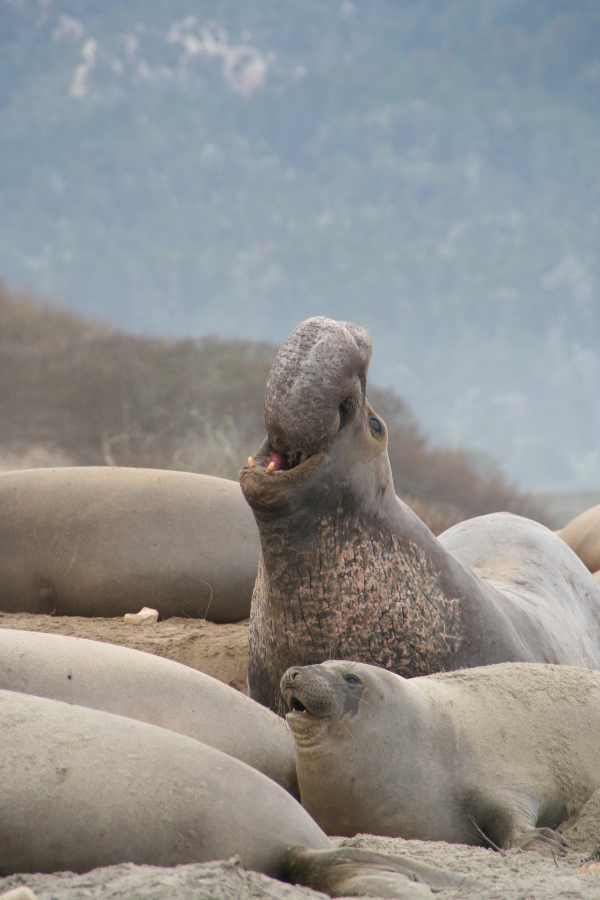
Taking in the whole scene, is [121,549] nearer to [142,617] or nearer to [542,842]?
[142,617]

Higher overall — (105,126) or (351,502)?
(105,126)

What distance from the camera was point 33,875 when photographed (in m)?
1.77

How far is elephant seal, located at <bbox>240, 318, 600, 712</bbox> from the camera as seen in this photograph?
294cm

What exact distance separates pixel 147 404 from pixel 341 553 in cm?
1356

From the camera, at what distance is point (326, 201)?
302 ft

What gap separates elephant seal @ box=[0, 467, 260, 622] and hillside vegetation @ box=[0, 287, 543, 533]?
7.26 metres

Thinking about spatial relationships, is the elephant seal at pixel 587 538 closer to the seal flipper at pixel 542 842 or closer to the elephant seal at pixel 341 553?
the elephant seal at pixel 341 553

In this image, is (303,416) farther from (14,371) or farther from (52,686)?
(14,371)

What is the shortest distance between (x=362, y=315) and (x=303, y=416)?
86.5 metres

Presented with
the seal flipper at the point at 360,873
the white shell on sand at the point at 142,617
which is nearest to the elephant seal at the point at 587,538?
the white shell on sand at the point at 142,617

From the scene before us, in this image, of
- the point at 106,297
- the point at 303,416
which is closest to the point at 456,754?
the point at 303,416

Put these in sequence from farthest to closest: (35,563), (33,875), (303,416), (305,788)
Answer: (35,563) < (303,416) < (305,788) < (33,875)

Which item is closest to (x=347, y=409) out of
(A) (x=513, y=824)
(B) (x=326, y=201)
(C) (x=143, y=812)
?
(A) (x=513, y=824)

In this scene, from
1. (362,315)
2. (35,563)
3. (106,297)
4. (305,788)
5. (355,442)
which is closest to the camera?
(305,788)
